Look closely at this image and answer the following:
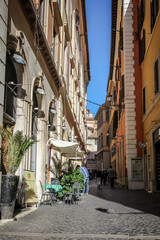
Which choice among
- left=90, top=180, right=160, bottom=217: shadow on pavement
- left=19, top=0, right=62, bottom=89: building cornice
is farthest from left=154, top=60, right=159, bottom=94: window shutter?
left=90, top=180, right=160, bottom=217: shadow on pavement

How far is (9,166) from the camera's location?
7.36 m

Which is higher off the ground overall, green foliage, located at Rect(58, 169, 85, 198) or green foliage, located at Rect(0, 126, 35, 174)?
green foliage, located at Rect(0, 126, 35, 174)

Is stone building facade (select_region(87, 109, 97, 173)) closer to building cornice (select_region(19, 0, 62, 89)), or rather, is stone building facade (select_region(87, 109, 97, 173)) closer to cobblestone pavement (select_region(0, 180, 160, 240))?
building cornice (select_region(19, 0, 62, 89))


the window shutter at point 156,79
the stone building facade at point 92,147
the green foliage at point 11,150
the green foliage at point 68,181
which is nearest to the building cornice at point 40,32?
the green foliage at point 11,150

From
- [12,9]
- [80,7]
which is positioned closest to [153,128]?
[12,9]

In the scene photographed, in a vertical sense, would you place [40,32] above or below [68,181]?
above

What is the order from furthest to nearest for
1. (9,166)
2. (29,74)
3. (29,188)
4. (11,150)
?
(29,74) < (29,188) < (11,150) < (9,166)

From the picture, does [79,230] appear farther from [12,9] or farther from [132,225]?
[12,9]

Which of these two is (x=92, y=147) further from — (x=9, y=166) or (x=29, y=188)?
(x=9, y=166)

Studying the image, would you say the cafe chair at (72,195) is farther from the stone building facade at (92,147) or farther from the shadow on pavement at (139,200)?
the stone building facade at (92,147)

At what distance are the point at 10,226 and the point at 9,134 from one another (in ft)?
6.77

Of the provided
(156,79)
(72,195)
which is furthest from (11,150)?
(156,79)

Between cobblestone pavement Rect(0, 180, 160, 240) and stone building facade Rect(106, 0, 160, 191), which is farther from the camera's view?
stone building facade Rect(106, 0, 160, 191)

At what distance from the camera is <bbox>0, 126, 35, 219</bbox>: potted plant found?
7.12 m
